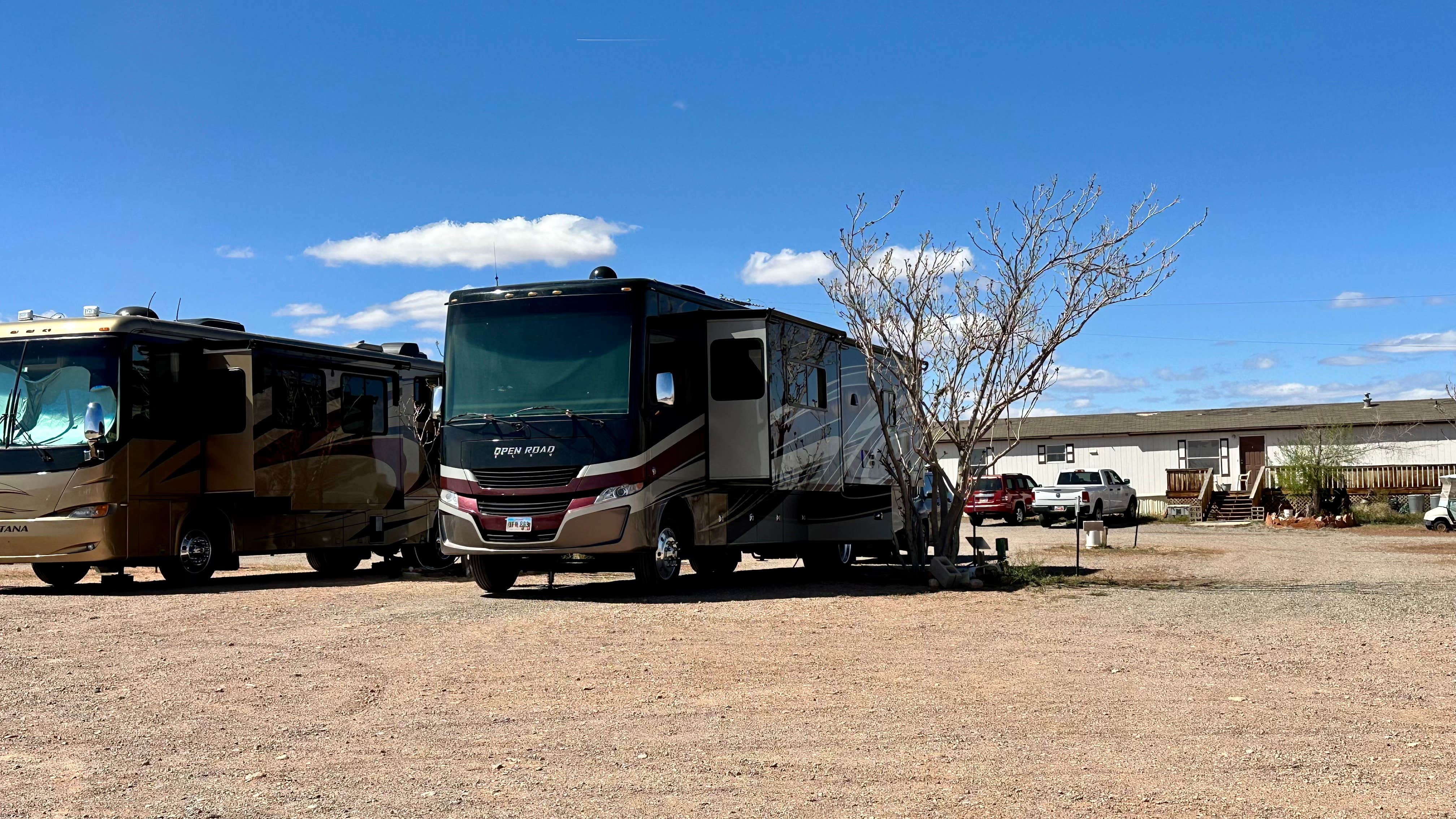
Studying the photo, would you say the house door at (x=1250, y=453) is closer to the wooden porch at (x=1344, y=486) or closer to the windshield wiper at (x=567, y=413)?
the wooden porch at (x=1344, y=486)

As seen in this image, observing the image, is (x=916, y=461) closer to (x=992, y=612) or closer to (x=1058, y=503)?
(x=992, y=612)

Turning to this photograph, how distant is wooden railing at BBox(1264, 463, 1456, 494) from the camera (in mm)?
40625

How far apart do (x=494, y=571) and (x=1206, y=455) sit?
3732cm

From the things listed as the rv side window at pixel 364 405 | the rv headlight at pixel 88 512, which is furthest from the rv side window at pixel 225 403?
the rv side window at pixel 364 405

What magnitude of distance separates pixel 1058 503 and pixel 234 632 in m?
29.1

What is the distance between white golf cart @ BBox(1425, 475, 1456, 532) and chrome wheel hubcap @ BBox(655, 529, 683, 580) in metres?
24.9

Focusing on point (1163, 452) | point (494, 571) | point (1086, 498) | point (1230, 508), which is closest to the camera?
point (494, 571)

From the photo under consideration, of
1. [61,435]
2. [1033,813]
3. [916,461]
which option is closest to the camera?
[1033,813]

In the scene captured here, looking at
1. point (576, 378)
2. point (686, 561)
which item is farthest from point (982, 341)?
point (686, 561)

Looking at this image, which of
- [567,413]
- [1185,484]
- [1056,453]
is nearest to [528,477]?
[567,413]

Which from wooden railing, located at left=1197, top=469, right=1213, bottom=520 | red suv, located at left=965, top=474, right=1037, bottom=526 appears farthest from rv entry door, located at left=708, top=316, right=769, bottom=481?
wooden railing, located at left=1197, top=469, right=1213, bottom=520

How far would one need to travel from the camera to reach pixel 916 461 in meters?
18.7

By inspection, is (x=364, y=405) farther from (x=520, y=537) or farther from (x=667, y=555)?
(x=667, y=555)

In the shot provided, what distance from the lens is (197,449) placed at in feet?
54.5
